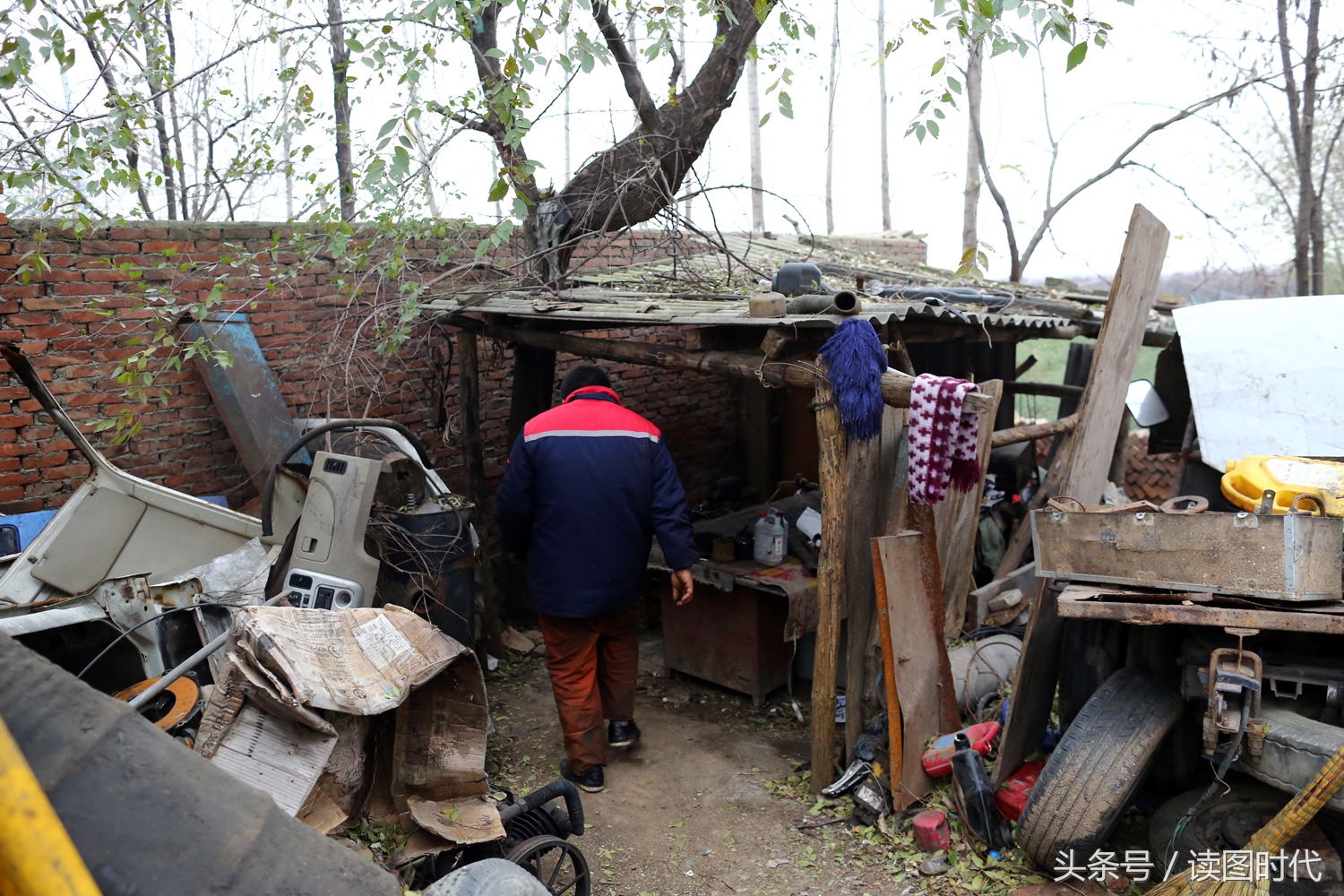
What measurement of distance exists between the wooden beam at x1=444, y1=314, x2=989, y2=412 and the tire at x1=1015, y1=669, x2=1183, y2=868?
1386 mm

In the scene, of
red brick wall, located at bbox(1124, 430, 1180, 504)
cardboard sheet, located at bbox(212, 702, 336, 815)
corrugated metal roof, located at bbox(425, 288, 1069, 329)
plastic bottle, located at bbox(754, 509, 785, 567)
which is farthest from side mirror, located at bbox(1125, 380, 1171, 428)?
cardboard sheet, located at bbox(212, 702, 336, 815)

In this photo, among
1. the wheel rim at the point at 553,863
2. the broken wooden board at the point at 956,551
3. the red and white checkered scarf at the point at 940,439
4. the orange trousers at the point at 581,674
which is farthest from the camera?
the broken wooden board at the point at 956,551

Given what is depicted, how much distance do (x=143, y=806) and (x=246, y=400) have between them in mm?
4967

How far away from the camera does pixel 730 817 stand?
4555mm

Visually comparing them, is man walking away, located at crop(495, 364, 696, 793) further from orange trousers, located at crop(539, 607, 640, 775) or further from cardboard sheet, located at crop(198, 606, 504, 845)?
cardboard sheet, located at crop(198, 606, 504, 845)

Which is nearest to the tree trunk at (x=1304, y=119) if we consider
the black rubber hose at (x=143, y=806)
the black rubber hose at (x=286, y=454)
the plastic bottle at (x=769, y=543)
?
the plastic bottle at (x=769, y=543)

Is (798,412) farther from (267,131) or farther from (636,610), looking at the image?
(267,131)

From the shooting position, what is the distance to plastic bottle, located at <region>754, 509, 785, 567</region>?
5.92 m

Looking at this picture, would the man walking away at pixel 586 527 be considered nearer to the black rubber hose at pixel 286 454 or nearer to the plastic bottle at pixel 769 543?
the black rubber hose at pixel 286 454

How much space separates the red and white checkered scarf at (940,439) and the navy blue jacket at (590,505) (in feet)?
4.00

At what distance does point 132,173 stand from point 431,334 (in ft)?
7.52

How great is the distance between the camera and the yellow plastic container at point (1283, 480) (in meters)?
4.08

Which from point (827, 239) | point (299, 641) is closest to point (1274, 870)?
point (299, 641)

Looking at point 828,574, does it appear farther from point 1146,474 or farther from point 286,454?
point 1146,474
